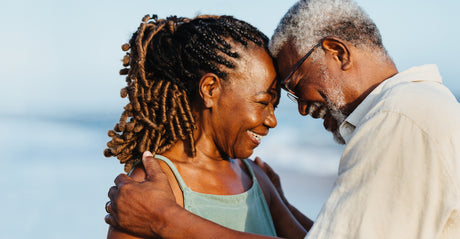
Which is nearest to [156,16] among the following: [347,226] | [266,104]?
[266,104]

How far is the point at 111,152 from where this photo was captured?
9.61ft

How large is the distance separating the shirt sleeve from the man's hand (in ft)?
2.71

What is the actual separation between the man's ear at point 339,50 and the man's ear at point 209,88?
27.2 inches

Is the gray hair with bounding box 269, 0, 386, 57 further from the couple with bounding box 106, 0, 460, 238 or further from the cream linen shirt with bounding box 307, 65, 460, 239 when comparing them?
the cream linen shirt with bounding box 307, 65, 460, 239

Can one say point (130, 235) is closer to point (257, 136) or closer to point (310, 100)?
point (257, 136)

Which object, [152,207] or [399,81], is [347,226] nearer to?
[399,81]

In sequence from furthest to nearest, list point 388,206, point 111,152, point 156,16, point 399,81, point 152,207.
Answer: point 156,16, point 111,152, point 152,207, point 399,81, point 388,206

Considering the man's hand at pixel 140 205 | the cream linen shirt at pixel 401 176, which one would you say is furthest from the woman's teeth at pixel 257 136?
the cream linen shirt at pixel 401 176

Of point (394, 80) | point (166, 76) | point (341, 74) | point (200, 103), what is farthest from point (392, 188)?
point (166, 76)

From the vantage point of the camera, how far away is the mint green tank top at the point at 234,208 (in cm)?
283

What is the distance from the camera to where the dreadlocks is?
2920 mm

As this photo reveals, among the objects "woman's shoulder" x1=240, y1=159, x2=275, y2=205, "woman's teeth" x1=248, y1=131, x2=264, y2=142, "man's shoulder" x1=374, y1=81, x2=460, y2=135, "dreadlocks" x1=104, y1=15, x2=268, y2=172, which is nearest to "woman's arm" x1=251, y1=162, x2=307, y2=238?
"woman's shoulder" x1=240, y1=159, x2=275, y2=205

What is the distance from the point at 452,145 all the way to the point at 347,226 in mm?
514

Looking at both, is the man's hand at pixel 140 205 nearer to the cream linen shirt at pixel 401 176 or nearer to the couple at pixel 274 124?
the couple at pixel 274 124
